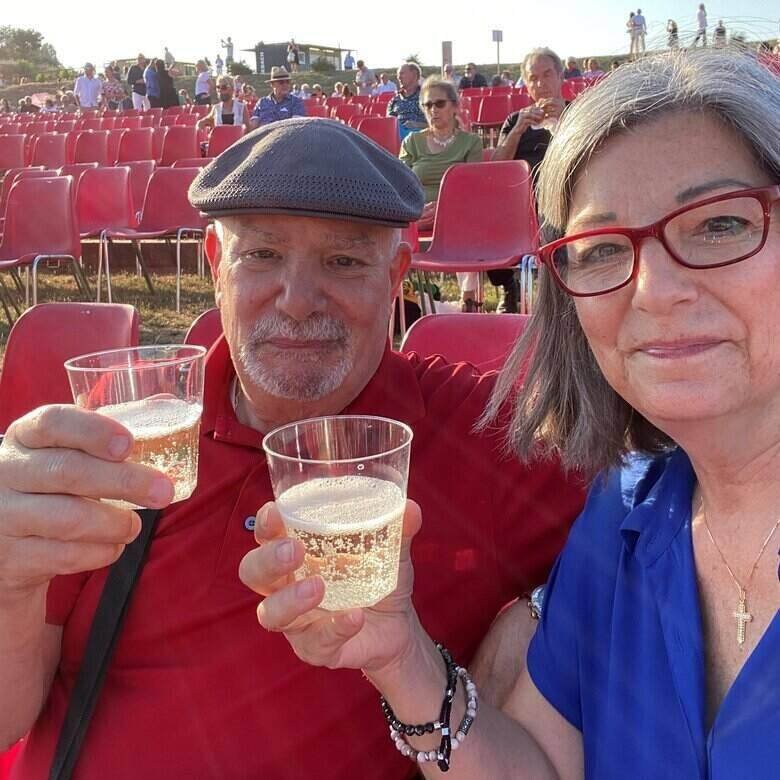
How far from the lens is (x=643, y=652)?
4.47 feet

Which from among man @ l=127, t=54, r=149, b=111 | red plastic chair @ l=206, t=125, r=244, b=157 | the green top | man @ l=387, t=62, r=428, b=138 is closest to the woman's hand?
the green top

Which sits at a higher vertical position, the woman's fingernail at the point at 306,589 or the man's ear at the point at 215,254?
the man's ear at the point at 215,254

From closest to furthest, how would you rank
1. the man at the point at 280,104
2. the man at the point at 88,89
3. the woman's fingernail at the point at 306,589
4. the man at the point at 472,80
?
the woman's fingernail at the point at 306,589
the man at the point at 280,104
the man at the point at 472,80
the man at the point at 88,89

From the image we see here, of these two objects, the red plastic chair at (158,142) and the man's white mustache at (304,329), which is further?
the red plastic chair at (158,142)

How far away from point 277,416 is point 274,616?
828mm

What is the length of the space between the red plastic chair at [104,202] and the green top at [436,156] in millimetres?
2775

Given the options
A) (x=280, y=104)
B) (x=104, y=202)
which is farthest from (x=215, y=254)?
(x=280, y=104)

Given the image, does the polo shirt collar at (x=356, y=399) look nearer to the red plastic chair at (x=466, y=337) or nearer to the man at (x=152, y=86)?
the red plastic chair at (x=466, y=337)

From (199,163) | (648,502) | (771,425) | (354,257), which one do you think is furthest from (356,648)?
(199,163)

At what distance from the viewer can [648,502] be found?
1.52 metres

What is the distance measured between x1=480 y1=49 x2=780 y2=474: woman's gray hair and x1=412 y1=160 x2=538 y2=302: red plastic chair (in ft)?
14.0

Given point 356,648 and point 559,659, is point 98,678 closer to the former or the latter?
point 356,648

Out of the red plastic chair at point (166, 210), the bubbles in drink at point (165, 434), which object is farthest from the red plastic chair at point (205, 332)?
the red plastic chair at point (166, 210)

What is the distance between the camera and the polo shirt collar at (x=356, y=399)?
186 cm
